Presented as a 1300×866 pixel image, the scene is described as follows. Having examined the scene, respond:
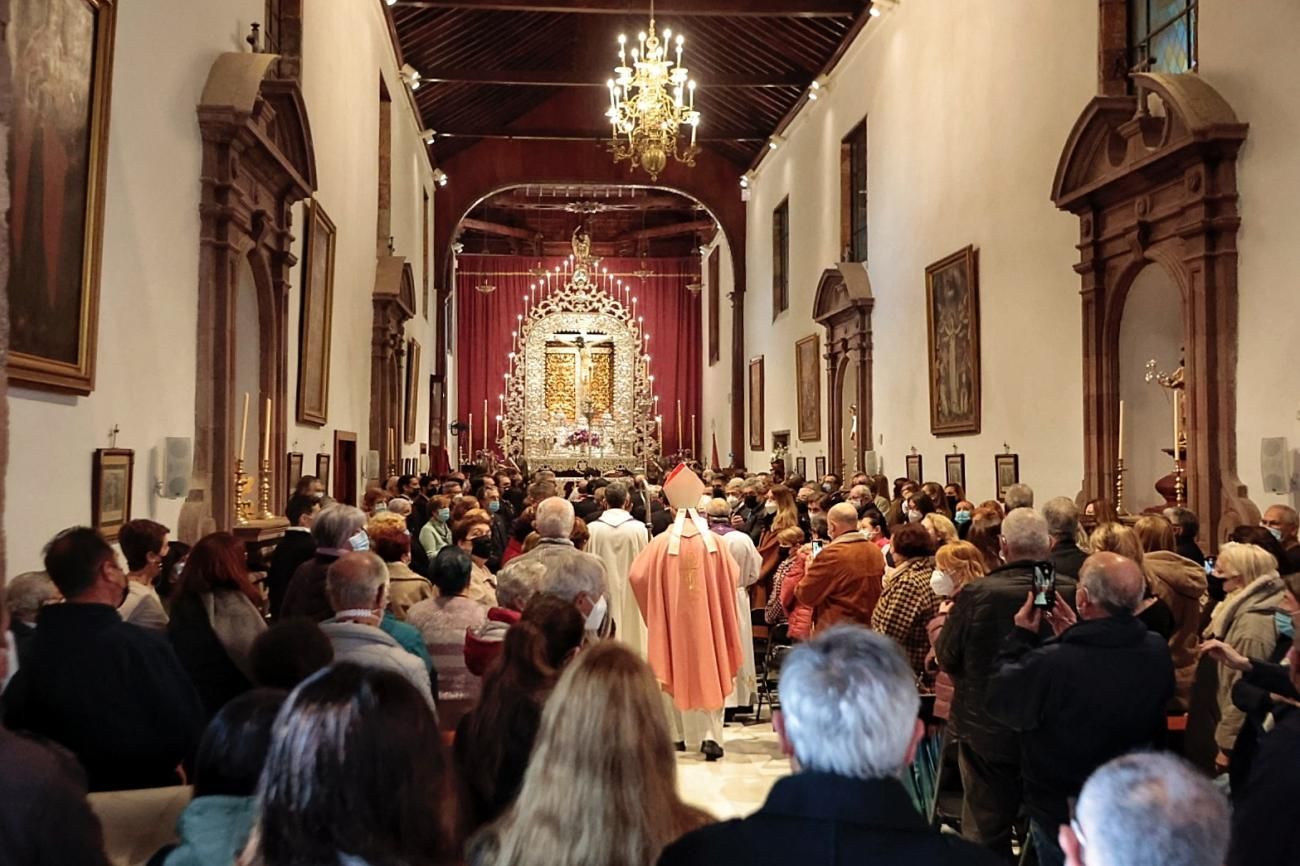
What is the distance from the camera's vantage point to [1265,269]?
26.0ft

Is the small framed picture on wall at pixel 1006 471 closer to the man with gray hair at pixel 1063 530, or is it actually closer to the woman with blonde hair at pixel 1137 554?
the man with gray hair at pixel 1063 530

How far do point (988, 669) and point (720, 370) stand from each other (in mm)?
25441

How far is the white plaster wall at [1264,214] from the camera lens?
7621 millimetres

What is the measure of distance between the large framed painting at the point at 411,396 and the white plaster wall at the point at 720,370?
869 cm

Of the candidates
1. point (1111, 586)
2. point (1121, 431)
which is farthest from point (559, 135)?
point (1111, 586)

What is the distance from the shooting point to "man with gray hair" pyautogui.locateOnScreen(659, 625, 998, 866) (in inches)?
80.5

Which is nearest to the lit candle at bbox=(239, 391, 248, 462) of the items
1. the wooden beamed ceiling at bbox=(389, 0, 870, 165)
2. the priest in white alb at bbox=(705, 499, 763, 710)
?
the priest in white alb at bbox=(705, 499, 763, 710)

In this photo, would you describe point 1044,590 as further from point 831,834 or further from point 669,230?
point 669,230

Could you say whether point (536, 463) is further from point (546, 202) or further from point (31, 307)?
point (31, 307)

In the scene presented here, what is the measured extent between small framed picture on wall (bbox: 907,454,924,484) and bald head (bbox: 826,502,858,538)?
707cm

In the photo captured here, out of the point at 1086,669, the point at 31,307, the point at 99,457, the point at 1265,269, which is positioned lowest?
the point at 1086,669

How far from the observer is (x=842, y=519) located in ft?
25.2

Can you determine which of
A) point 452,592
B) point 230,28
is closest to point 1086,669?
point 452,592

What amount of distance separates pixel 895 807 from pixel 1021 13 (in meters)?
11.1
